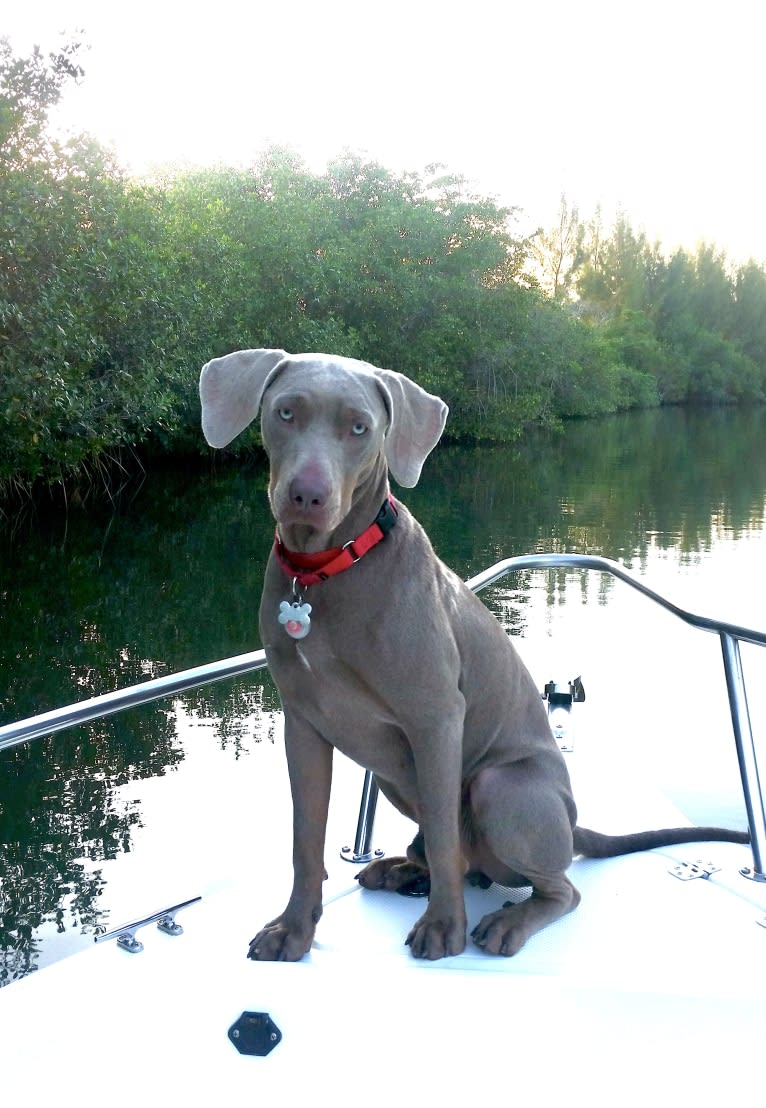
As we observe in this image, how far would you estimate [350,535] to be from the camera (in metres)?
2.18

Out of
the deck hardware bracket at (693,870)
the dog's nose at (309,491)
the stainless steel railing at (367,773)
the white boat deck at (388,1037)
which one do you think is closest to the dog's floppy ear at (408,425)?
the dog's nose at (309,491)

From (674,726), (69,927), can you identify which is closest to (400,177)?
(674,726)

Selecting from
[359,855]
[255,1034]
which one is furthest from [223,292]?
[255,1034]

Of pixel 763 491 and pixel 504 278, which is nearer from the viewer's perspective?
pixel 763 491

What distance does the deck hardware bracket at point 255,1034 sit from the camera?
1814mm

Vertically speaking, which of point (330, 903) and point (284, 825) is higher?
point (330, 903)

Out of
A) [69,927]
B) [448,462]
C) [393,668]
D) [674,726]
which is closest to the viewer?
[393,668]

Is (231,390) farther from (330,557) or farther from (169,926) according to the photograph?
(169,926)

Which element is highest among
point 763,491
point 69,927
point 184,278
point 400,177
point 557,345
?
point 400,177

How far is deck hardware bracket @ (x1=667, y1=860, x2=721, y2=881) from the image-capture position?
7.95 feet

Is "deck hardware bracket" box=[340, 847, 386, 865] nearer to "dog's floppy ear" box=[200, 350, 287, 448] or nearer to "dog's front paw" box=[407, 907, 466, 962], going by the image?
"dog's front paw" box=[407, 907, 466, 962]

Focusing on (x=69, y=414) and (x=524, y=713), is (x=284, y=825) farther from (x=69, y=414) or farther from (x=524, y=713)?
(x=69, y=414)

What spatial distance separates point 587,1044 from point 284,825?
4686 millimetres

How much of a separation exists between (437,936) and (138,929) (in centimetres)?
62
